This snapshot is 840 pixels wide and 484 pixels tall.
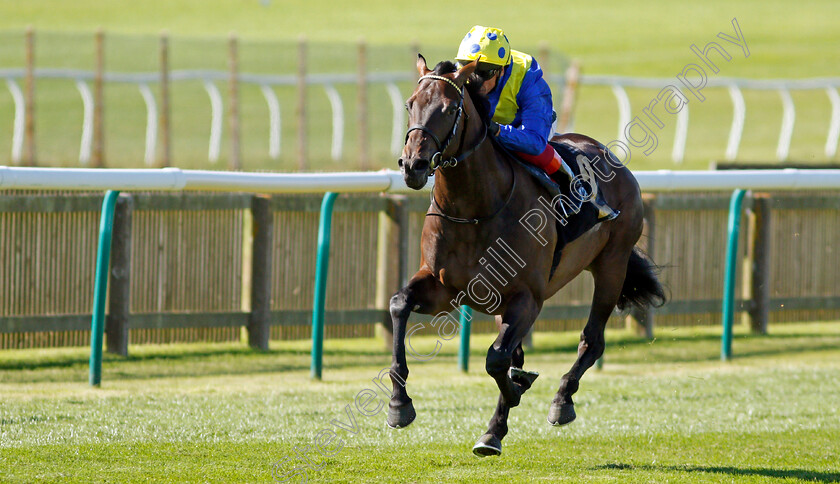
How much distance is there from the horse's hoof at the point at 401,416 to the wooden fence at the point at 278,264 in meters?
3.19

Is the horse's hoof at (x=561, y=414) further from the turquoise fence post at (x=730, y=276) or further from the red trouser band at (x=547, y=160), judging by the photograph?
the turquoise fence post at (x=730, y=276)

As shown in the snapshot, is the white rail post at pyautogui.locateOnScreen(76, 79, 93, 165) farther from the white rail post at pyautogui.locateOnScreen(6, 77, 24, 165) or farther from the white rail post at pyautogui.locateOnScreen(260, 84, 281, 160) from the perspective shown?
the white rail post at pyautogui.locateOnScreen(260, 84, 281, 160)

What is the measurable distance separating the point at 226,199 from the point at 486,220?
3.54 m

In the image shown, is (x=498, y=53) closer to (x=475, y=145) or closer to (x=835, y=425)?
(x=475, y=145)

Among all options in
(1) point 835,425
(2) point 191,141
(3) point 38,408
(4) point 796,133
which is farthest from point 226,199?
(4) point 796,133

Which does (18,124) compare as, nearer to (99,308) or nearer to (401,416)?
(99,308)

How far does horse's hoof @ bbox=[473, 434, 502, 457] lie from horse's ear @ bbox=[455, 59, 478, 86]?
1.53 metres

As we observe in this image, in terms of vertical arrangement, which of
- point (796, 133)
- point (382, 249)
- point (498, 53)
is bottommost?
point (382, 249)

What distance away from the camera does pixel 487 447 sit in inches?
189

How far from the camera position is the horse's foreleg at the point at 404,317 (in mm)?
4723

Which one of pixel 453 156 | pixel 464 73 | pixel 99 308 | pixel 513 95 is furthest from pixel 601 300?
pixel 99 308

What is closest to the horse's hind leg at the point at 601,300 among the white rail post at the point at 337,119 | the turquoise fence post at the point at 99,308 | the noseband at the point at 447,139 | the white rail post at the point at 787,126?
the noseband at the point at 447,139

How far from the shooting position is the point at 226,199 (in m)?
7.92

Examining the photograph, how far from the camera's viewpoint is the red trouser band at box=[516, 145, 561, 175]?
17.0ft
